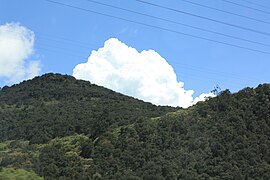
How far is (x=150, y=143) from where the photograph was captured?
9088 cm

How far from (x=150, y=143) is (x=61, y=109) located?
53.8 metres

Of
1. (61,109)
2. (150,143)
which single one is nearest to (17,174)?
(150,143)

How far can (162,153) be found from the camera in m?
86.4

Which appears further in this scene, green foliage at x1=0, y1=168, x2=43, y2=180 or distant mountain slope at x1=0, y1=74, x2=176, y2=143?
distant mountain slope at x1=0, y1=74, x2=176, y2=143

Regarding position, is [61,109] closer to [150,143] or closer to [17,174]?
[17,174]

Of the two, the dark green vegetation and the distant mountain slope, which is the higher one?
the distant mountain slope

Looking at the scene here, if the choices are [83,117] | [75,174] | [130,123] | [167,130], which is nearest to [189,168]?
[167,130]

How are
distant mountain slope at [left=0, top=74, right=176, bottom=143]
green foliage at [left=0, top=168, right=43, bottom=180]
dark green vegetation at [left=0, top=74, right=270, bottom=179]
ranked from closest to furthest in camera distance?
dark green vegetation at [left=0, top=74, right=270, bottom=179], green foliage at [left=0, top=168, right=43, bottom=180], distant mountain slope at [left=0, top=74, right=176, bottom=143]

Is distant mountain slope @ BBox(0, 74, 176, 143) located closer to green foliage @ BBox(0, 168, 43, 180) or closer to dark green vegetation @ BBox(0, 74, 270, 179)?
dark green vegetation @ BBox(0, 74, 270, 179)

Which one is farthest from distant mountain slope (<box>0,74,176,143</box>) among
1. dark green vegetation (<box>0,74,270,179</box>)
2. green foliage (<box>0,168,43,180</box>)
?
green foliage (<box>0,168,43,180</box>)

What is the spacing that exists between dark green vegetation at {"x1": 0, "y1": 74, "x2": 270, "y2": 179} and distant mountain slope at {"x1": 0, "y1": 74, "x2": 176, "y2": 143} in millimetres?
380

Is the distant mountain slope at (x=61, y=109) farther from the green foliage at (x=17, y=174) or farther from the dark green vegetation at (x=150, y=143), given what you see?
the green foliage at (x=17, y=174)

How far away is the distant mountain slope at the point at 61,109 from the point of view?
120 metres

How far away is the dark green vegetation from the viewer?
261 feet
